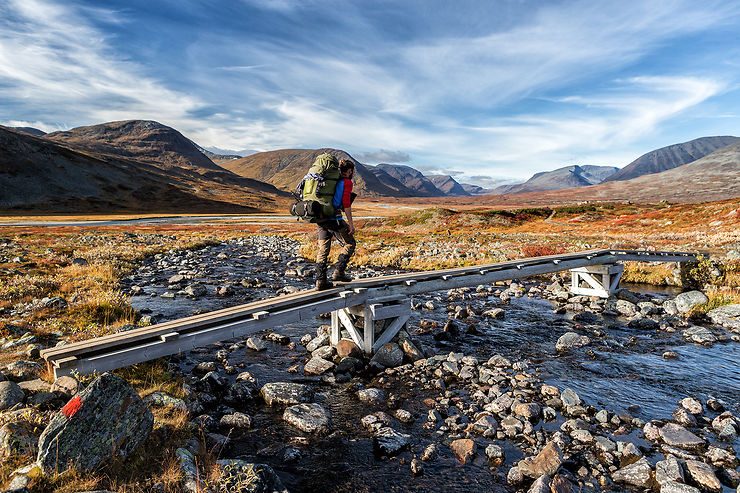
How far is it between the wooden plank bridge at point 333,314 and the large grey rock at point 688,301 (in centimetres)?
292

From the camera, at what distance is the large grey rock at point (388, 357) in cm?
1050

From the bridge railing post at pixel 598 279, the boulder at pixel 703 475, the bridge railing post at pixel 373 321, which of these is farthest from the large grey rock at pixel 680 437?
the bridge railing post at pixel 598 279

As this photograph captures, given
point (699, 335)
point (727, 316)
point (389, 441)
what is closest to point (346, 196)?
point (389, 441)

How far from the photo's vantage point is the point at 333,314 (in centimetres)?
1127

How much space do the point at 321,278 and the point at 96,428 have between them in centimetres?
607

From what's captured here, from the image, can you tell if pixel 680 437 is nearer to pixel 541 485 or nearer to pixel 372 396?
pixel 541 485

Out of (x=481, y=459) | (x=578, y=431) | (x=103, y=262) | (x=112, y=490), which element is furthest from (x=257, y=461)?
(x=103, y=262)

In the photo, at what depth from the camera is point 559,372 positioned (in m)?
10.1

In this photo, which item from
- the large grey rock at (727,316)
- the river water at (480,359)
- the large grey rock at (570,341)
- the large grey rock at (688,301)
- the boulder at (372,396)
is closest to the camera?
the river water at (480,359)

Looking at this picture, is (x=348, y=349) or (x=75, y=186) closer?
(x=348, y=349)

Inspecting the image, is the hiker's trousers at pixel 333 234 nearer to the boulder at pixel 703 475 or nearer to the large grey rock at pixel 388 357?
the large grey rock at pixel 388 357

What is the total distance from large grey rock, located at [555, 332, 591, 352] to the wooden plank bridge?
3344 millimetres

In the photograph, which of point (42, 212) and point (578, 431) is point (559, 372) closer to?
point (578, 431)

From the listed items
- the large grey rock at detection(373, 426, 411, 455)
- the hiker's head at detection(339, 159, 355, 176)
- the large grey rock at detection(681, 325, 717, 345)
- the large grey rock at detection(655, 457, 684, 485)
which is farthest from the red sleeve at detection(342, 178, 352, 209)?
the large grey rock at detection(681, 325, 717, 345)
